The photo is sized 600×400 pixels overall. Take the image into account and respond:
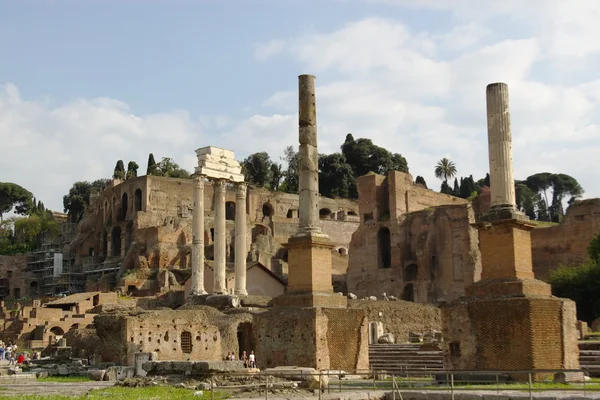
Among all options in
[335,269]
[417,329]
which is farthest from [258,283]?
[335,269]

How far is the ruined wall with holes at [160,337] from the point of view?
24.8 metres

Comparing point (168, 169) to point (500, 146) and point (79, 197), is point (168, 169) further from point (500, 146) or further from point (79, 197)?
point (500, 146)

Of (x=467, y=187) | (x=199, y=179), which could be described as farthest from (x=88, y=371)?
(x=467, y=187)

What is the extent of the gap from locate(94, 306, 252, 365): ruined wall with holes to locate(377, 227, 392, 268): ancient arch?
33.2 metres

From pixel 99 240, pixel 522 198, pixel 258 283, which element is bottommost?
pixel 258 283

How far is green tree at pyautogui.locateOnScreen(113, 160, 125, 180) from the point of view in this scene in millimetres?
87719

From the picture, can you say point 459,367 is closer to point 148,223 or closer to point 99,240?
point 148,223

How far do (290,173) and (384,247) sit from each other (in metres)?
29.8

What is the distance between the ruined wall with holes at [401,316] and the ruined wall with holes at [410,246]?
14.3 metres

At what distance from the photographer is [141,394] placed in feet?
45.6

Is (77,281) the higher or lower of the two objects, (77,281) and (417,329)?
the higher

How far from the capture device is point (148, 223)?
67.2 metres

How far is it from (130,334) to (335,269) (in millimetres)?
41435

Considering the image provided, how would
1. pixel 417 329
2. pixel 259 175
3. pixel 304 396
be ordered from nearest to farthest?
pixel 304 396 < pixel 417 329 < pixel 259 175
